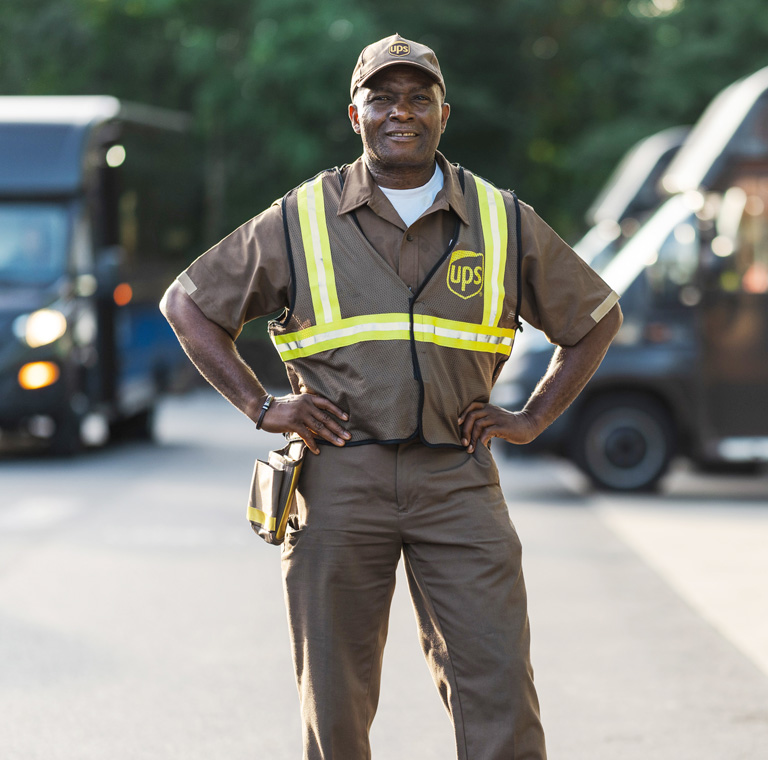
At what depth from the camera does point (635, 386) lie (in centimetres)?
1212

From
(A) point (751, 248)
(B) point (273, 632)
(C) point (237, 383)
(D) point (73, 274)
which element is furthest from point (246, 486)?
(C) point (237, 383)

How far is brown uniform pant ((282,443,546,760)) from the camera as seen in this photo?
11.6ft

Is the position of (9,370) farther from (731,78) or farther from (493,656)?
(731,78)

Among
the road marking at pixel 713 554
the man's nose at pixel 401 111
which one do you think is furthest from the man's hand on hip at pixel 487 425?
the road marking at pixel 713 554

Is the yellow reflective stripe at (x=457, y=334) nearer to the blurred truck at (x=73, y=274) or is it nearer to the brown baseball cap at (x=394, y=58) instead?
the brown baseball cap at (x=394, y=58)

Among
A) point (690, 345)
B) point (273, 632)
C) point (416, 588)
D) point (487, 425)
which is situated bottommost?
point (273, 632)

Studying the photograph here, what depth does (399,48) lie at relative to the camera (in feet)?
11.8

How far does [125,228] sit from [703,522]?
8.09 m

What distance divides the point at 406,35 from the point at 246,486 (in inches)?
828

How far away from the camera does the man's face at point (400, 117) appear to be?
11.9 feet

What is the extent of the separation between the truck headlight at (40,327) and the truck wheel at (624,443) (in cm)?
489

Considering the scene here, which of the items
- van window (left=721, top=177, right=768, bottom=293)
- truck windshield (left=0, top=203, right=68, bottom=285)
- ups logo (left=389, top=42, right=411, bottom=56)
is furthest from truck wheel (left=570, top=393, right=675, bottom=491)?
ups logo (left=389, top=42, right=411, bottom=56)

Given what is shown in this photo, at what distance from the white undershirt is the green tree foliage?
1073 inches

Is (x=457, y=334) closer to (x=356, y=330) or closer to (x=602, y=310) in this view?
(x=356, y=330)
